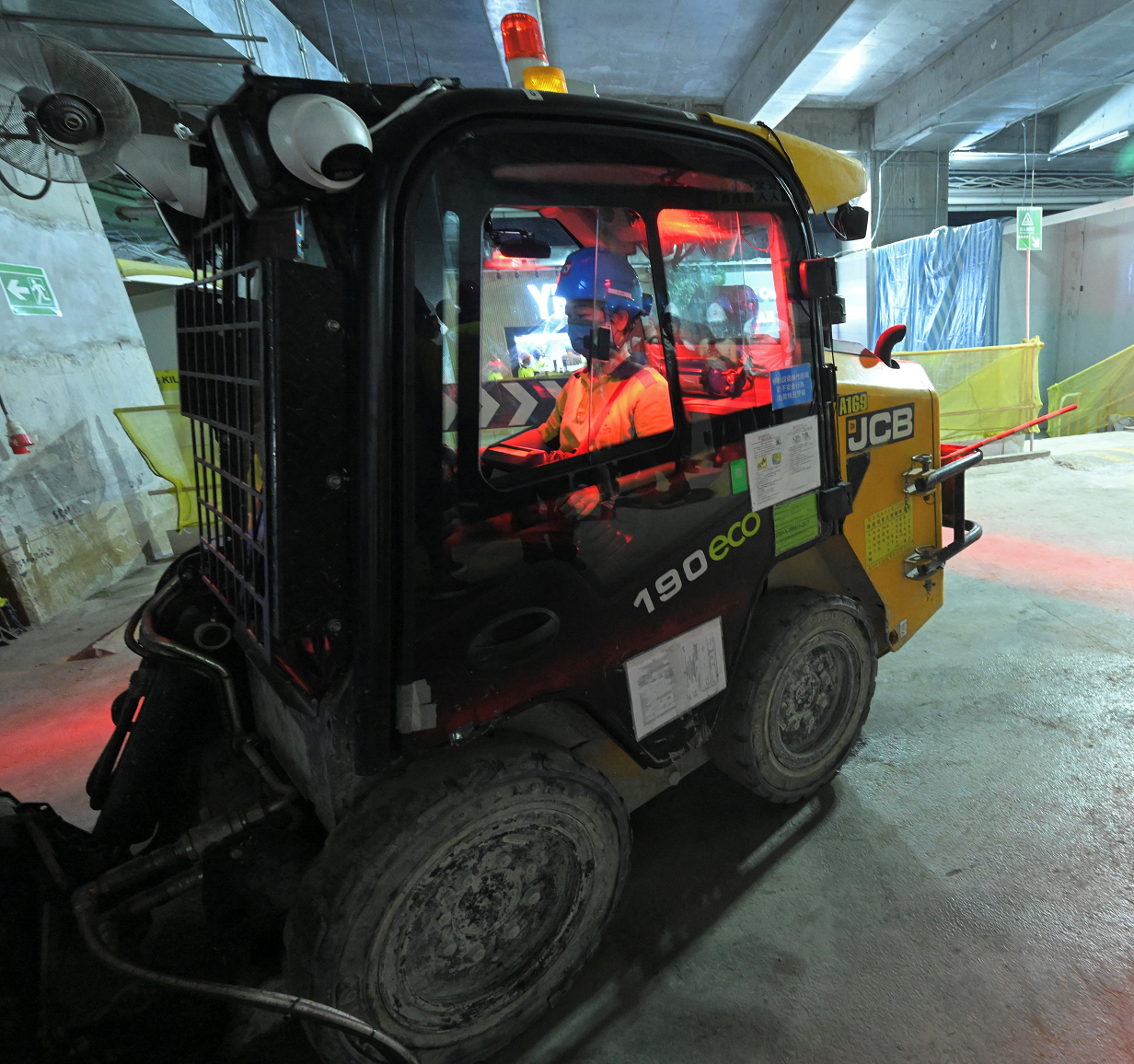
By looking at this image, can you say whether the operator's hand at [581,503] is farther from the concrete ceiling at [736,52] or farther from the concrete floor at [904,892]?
the concrete ceiling at [736,52]

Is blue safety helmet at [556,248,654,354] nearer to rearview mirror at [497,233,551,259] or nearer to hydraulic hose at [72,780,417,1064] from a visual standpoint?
rearview mirror at [497,233,551,259]

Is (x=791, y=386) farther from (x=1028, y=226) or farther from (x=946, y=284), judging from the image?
(x=946, y=284)

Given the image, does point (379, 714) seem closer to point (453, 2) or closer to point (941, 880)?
point (941, 880)

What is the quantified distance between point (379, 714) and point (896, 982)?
1681 mm

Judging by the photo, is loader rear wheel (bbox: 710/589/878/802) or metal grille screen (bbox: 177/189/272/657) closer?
metal grille screen (bbox: 177/189/272/657)

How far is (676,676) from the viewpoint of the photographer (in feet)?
6.14

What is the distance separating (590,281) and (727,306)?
0.51 meters

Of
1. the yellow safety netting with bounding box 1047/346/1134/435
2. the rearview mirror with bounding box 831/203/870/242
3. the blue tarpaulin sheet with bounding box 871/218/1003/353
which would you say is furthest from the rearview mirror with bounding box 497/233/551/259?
the yellow safety netting with bounding box 1047/346/1134/435

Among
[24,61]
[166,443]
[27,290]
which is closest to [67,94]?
[24,61]

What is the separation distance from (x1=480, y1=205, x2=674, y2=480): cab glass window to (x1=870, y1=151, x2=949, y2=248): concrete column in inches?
481

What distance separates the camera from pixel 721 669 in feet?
6.58

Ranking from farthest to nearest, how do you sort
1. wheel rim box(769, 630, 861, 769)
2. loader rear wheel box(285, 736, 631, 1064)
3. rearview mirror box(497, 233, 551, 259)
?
wheel rim box(769, 630, 861, 769)
rearview mirror box(497, 233, 551, 259)
loader rear wheel box(285, 736, 631, 1064)

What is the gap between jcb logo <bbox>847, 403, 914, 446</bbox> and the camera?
234cm

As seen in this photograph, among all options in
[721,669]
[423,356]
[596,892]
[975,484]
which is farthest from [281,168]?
[975,484]
